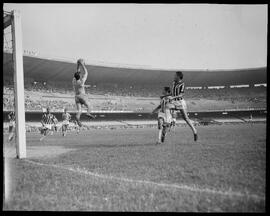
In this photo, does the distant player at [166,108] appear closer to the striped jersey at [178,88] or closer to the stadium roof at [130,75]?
the striped jersey at [178,88]

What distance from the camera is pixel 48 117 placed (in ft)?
48.7

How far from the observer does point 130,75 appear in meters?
34.0

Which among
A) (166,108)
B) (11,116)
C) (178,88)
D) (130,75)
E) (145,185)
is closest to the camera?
(145,185)

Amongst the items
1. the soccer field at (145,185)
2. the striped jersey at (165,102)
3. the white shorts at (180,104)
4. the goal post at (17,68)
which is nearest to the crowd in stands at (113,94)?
the striped jersey at (165,102)

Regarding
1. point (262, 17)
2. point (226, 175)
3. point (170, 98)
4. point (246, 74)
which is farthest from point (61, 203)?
point (246, 74)

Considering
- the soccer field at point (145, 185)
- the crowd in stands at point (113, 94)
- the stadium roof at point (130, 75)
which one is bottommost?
the soccer field at point (145, 185)

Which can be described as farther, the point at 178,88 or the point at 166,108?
the point at 166,108

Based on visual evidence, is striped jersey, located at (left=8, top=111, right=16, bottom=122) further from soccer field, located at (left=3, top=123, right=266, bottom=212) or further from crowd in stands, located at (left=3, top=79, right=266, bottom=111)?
crowd in stands, located at (left=3, top=79, right=266, bottom=111)

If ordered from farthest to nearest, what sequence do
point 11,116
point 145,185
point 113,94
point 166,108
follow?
point 113,94, point 11,116, point 166,108, point 145,185

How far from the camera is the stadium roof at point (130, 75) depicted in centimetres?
2827

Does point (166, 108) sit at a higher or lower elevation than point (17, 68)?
lower

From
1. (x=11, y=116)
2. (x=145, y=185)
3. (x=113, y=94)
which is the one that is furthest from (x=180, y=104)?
(x=113, y=94)

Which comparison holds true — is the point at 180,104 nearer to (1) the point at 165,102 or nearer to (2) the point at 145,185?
(1) the point at 165,102

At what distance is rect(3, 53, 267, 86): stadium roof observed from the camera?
28.3 meters
